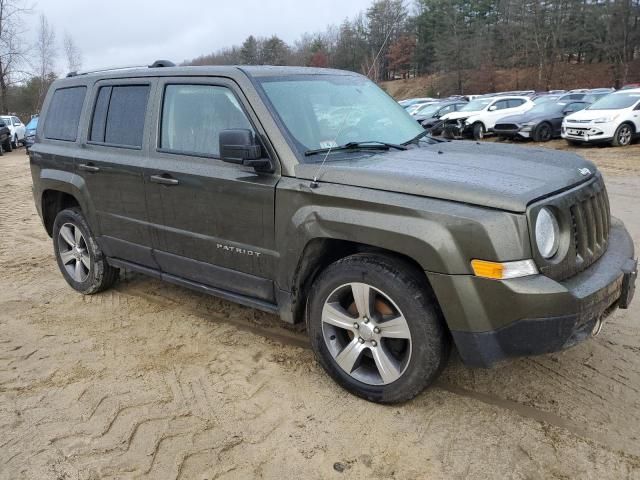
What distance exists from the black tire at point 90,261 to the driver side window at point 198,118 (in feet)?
4.88

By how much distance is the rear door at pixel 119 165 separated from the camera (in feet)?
13.5

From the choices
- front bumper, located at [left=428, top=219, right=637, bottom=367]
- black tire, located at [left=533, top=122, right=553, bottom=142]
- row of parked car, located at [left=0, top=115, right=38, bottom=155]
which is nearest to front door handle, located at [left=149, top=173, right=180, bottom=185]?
front bumper, located at [left=428, top=219, right=637, bottom=367]

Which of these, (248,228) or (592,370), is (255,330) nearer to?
(248,228)

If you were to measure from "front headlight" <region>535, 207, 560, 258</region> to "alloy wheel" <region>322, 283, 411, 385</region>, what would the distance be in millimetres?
800

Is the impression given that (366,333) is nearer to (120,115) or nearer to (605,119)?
(120,115)

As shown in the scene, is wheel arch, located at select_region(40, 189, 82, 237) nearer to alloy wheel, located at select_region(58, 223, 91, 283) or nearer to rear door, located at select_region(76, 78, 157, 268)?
alloy wheel, located at select_region(58, 223, 91, 283)

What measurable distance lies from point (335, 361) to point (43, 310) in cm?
300

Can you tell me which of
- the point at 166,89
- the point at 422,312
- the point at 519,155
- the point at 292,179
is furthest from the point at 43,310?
the point at 519,155

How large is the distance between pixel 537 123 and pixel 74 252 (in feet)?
53.1

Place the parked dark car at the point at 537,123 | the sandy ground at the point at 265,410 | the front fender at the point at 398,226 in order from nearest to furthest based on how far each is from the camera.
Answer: the front fender at the point at 398,226 → the sandy ground at the point at 265,410 → the parked dark car at the point at 537,123

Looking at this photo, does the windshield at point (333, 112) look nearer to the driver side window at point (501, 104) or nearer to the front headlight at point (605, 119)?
the front headlight at point (605, 119)

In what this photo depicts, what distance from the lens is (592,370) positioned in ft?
11.1

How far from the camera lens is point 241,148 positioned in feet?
10.3

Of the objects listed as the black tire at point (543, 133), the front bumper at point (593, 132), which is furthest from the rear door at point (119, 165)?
the black tire at point (543, 133)
